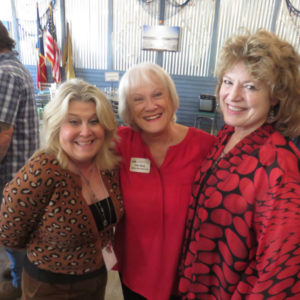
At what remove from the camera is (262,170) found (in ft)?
3.08

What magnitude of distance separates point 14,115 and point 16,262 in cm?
118

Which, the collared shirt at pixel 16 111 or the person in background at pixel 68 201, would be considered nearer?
the person in background at pixel 68 201

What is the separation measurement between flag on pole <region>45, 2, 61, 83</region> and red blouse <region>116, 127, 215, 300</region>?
570 cm

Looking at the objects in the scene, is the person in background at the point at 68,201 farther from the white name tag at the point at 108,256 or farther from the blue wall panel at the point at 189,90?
the blue wall panel at the point at 189,90

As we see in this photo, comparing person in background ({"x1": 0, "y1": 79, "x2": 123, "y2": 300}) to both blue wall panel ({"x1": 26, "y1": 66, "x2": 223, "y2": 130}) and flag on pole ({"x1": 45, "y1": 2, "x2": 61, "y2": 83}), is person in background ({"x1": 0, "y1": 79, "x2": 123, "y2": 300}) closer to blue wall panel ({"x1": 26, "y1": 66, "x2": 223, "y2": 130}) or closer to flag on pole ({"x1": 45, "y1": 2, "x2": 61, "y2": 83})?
blue wall panel ({"x1": 26, "y1": 66, "x2": 223, "y2": 130})

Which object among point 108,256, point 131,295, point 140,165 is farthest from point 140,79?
point 131,295

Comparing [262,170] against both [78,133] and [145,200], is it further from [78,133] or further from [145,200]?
[78,133]

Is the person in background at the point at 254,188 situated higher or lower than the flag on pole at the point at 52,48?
lower

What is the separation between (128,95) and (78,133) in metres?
0.42

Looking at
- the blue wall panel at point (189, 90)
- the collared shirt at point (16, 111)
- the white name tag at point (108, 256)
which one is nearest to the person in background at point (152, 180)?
the white name tag at point (108, 256)

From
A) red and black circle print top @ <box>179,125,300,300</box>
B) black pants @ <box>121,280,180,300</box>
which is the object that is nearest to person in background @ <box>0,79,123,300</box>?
black pants @ <box>121,280,180,300</box>

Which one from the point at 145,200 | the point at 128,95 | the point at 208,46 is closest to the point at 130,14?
the point at 208,46

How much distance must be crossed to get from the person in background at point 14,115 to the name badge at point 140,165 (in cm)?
89

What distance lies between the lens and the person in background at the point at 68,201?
1.14 metres
